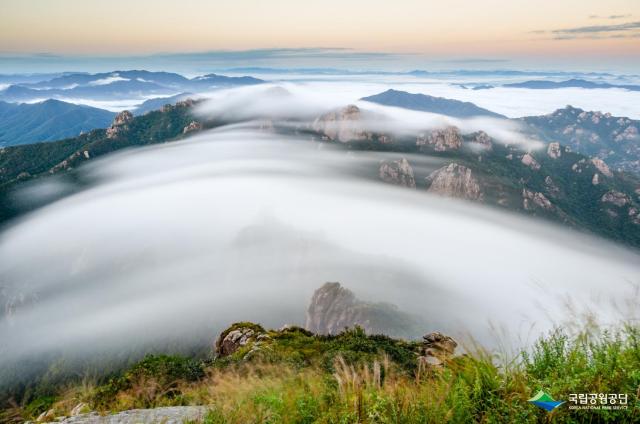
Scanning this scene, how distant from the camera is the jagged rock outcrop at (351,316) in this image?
3440 inches

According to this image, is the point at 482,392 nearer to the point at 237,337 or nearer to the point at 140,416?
the point at 140,416

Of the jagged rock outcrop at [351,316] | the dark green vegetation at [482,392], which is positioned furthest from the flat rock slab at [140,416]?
the jagged rock outcrop at [351,316]

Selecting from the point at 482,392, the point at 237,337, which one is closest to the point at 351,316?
the point at 237,337

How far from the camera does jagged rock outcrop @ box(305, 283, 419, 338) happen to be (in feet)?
287

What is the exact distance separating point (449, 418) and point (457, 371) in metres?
1.18

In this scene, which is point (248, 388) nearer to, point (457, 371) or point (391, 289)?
point (457, 371)

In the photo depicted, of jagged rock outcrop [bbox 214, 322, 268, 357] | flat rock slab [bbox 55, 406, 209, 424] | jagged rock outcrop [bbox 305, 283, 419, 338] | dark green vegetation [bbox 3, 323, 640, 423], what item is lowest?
jagged rock outcrop [bbox 305, 283, 419, 338]

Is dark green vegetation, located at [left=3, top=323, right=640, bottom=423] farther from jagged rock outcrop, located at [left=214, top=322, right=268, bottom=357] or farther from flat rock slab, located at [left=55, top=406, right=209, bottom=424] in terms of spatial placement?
jagged rock outcrop, located at [left=214, top=322, right=268, bottom=357]

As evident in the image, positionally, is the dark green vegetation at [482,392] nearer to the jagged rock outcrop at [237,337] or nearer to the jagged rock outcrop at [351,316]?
the jagged rock outcrop at [237,337]

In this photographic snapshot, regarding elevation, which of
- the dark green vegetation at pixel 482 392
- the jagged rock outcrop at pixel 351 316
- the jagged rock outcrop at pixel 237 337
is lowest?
the jagged rock outcrop at pixel 351 316

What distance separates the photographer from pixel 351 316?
9881cm

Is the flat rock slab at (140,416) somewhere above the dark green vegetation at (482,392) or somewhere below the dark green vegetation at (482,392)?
below

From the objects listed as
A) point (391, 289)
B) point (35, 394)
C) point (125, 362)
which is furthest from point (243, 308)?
point (35, 394)

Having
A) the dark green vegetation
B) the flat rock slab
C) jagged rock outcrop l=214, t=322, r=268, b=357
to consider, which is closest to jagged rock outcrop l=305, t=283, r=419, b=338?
jagged rock outcrop l=214, t=322, r=268, b=357
